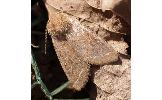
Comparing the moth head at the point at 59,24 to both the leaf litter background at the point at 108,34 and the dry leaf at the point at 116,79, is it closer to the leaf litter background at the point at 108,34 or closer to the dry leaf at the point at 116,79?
the leaf litter background at the point at 108,34

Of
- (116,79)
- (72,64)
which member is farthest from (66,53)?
(116,79)

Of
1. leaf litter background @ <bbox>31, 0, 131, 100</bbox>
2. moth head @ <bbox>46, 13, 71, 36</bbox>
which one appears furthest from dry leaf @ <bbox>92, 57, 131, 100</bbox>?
moth head @ <bbox>46, 13, 71, 36</bbox>

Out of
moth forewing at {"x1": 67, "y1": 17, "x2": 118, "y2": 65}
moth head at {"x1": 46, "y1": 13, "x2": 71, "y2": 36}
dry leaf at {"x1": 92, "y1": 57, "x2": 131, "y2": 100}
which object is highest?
moth head at {"x1": 46, "y1": 13, "x2": 71, "y2": 36}

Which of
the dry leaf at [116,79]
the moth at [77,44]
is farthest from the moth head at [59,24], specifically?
the dry leaf at [116,79]

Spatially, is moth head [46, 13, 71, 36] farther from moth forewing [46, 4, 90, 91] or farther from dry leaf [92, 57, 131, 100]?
dry leaf [92, 57, 131, 100]

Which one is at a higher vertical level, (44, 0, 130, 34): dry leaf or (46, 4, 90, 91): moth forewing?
(44, 0, 130, 34): dry leaf

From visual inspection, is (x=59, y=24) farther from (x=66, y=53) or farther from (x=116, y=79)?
(x=116, y=79)

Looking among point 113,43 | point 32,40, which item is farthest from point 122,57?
point 32,40

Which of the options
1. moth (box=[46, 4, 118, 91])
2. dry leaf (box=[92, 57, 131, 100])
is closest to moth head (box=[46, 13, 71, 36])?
moth (box=[46, 4, 118, 91])
